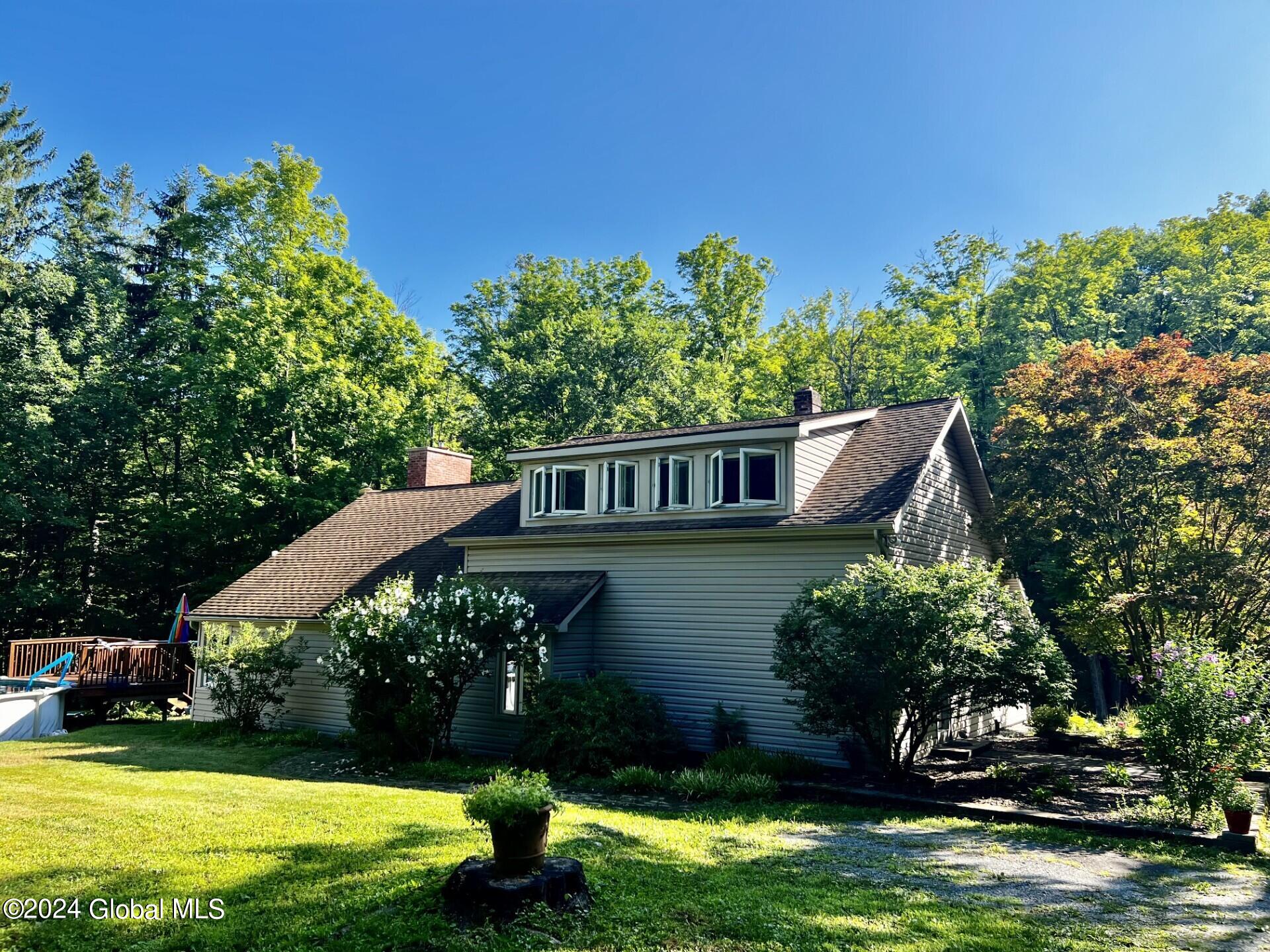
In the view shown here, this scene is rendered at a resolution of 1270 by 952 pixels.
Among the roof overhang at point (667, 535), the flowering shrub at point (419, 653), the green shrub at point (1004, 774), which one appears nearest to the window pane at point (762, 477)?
the roof overhang at point (667, 535)

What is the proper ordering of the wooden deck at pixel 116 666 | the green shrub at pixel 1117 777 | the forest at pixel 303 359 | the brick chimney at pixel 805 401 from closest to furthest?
the green shrub at pixel 1117 777 < the brick chimney at pixel 805 401 < the wooden deck at pixel 116 666 < the forest at pixel 303 359

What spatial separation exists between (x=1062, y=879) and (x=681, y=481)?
10.1 meters

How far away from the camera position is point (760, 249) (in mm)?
42094

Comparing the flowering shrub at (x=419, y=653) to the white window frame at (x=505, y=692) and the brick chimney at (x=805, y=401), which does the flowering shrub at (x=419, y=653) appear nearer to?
the white window frame at (x=505, y=692)

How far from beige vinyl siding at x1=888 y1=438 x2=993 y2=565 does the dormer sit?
1.98 meters

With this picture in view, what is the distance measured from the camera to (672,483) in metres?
16.5

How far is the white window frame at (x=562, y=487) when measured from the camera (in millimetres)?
17781

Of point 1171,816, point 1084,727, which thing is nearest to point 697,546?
point 1171,816

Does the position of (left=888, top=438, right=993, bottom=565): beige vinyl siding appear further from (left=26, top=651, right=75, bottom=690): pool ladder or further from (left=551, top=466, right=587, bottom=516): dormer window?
(left=26, top=651, right=75, bottom=690): pool ladder

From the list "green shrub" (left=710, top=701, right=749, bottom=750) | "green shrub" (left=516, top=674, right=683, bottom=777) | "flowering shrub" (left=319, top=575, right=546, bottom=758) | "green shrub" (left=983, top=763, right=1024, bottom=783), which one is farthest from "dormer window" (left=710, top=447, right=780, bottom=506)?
"green shrub" (left=983, top=763, right=1024, bottom=783)

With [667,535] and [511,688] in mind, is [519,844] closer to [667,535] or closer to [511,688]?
[667,535]

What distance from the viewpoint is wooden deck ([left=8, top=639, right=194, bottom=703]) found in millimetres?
21406

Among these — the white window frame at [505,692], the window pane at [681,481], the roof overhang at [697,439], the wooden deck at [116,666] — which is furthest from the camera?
the wooden deck at [116,666]

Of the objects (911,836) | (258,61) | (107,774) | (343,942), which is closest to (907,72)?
(258,61)
